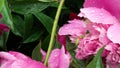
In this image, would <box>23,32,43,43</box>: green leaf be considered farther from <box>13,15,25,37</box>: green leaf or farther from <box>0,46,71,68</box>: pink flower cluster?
<box>0,46,71,68</box>: pink flower cluster

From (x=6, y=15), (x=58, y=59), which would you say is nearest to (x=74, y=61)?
(x=58, y=59)

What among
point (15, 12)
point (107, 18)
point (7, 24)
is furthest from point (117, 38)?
point (15, 12)

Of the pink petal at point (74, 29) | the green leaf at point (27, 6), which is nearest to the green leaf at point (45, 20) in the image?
the green leaf at point (27, 6)

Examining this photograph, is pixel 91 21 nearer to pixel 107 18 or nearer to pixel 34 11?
pixel 107 18

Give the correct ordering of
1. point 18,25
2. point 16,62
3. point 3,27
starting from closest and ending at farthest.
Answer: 1. point 16,62
2. point 3,27
3. point 18,25

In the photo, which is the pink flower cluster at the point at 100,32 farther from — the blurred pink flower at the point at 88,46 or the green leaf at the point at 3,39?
the green leaf at the point at 3,39

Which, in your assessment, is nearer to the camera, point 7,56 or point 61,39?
point 7,56

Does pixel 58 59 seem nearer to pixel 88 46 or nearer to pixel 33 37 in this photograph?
pixel 88 46
